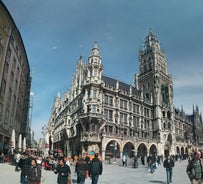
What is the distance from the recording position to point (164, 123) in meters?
63.2

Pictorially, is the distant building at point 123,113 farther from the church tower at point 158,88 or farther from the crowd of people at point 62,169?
the crowd of people at point 62,169

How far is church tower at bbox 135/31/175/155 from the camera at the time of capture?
61.4 meters

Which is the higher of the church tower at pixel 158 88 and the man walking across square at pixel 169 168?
the church tower at pixel 158 88

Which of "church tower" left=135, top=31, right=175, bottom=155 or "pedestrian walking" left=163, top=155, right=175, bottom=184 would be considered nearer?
"pedestrian walking" left=163, top=155, right=175, bottom=184

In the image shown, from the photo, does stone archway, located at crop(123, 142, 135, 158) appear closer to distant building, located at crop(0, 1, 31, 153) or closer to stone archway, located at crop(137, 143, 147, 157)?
stone archway, located at crop(137, 143, 147, 157)

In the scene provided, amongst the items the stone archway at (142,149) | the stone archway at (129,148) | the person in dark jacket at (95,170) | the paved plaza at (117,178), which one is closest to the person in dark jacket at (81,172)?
the person in dark jacket at (95,170)

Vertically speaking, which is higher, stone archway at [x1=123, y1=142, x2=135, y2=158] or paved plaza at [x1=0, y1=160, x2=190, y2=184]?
paved plaza at [x1=0, y1=160, x2=190, y2=184]

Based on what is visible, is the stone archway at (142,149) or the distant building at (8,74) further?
the stone archway at (142,149)

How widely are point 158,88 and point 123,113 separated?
1874cm

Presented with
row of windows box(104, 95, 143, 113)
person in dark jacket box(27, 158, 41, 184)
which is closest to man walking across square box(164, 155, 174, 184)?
person in dark jacket box(27, 158, 41, 184)

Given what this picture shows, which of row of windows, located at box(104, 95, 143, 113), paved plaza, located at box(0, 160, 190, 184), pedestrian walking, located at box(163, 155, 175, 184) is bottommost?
paved plaza, located at box(0, 160, 190, 184)

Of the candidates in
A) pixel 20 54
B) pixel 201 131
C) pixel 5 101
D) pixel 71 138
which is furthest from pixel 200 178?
pixel 201 131

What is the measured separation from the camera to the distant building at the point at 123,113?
1800 inches

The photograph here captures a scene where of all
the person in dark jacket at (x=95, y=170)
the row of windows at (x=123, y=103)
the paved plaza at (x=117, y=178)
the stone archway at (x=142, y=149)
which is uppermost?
the row of windows at (x=123, y=103)
